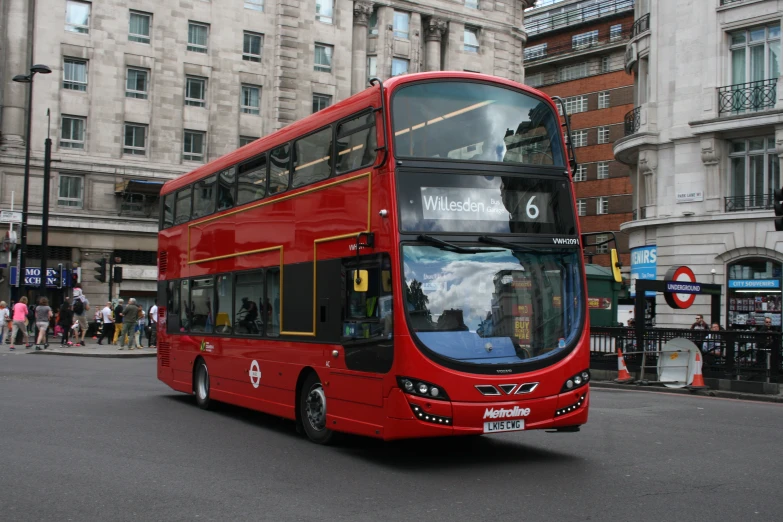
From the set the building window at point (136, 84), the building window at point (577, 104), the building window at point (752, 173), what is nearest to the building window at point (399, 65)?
the building window at point (136, 84)

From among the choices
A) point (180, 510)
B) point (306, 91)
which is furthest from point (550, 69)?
point (180, 510)

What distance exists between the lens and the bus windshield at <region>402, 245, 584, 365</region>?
933cm

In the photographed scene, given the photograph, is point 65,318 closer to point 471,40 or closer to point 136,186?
point 136,186

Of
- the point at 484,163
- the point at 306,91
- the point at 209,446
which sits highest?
the point at 306,91

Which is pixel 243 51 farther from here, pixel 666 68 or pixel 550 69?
pixel 550 69

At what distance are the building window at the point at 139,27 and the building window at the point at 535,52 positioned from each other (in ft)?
109

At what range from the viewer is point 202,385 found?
50.4 ft

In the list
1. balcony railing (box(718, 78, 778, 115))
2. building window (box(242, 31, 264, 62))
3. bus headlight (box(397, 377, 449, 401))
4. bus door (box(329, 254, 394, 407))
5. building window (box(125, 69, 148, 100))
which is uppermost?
building window (box(242, 31, 264, 62))

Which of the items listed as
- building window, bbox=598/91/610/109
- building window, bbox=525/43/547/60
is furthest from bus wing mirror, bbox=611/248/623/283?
building window, bbox=525/43/547/60

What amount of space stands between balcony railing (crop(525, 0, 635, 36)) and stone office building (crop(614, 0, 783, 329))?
111 feet

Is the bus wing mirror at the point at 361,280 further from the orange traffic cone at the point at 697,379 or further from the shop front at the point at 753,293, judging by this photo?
the shop front at the point at 753,293

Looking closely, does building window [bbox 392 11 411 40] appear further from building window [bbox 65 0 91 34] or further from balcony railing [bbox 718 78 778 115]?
balcony railing [bbox 718 78 778 115]

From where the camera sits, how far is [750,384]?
66.1 feet

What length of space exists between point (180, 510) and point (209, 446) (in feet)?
11.7
